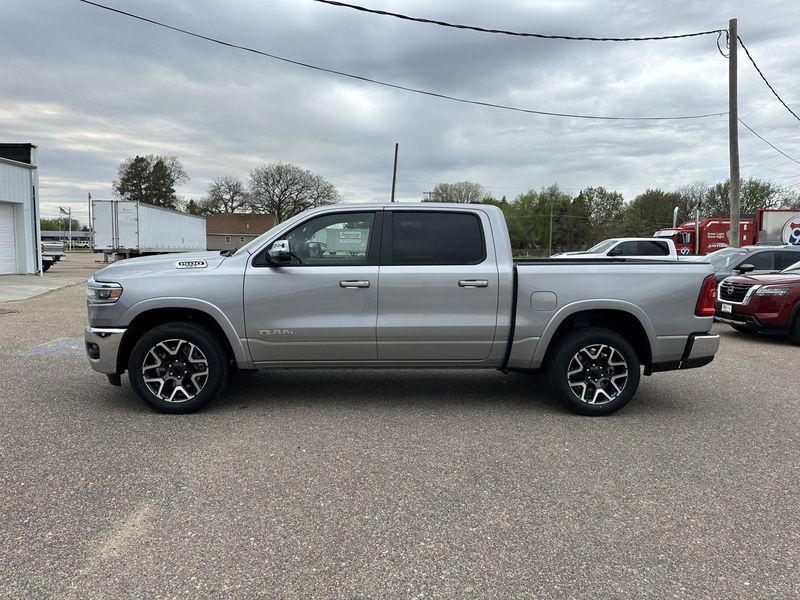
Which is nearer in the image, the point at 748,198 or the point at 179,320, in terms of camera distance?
the point at 179,320

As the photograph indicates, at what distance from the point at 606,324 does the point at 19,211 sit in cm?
2263

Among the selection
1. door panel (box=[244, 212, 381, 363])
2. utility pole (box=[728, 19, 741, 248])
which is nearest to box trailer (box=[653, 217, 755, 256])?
utility pole (box=[728, 19, 741, 248])

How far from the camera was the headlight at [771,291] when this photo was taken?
920 cm

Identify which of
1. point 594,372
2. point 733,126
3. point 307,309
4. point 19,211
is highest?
point 733,126

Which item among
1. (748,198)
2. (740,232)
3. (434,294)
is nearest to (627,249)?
(434,294)

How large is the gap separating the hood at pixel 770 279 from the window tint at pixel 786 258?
2.70 m

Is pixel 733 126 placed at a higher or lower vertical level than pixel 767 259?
higher

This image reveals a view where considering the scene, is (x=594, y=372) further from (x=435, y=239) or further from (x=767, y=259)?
(x=767, y=259)

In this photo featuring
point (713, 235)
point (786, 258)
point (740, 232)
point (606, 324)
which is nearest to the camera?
point (606, 324)

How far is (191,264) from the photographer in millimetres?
5035

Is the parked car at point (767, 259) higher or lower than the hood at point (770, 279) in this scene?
higher

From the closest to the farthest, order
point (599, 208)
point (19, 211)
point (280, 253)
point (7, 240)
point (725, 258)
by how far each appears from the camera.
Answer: point (280, 253)
point (725, 258)
point (7, 240)
point (19, 211)
point (599, 208)

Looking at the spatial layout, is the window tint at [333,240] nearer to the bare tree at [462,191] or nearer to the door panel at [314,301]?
the door panel at [314,301]

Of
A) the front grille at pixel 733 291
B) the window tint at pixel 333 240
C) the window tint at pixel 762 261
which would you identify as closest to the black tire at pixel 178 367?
the window tint at pixel 333 240
